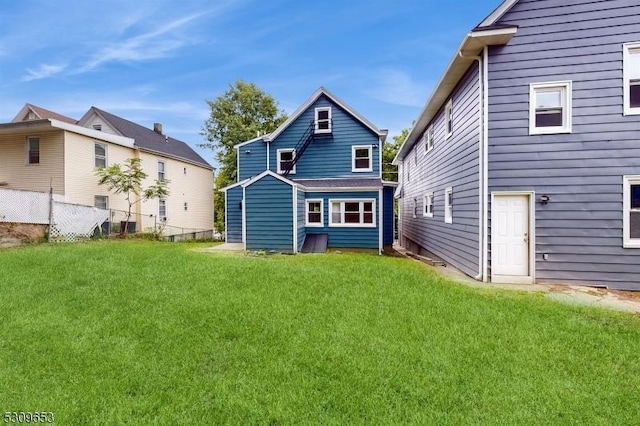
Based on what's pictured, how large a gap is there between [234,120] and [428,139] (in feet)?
77.2

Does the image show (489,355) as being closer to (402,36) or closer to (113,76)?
(402,36)

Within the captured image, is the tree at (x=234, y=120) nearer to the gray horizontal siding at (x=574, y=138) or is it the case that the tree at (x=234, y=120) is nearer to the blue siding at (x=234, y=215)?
the blue siding at (x=234, y=215)

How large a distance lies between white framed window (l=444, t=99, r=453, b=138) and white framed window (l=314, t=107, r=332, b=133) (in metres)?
6.93

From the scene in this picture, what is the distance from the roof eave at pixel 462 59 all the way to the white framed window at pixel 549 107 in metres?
1.43

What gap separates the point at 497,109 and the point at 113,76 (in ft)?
86.2

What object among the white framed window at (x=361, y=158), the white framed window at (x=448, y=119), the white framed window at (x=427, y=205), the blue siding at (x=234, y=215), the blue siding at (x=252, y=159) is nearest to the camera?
the white framed window at (x=448, y=119)

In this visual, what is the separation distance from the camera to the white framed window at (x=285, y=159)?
57.4 ft

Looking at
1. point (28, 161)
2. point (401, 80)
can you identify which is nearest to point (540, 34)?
point (401, 80)

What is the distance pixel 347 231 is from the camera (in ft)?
49.2

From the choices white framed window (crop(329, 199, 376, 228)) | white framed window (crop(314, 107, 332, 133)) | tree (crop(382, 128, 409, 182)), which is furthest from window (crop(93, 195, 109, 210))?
tree (crop(382, 128, 409, 182))

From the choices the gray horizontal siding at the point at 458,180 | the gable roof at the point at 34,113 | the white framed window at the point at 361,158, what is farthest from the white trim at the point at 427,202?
the gable roof at the point at 34,113

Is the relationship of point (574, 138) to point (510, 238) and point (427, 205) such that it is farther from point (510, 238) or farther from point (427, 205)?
point (427, 205)

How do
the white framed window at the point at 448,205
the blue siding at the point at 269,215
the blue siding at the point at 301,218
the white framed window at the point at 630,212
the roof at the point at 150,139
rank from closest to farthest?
1. the white framed window at the point at 630,212
2. the white framed window at the point at 448,205
3. the blue siding at the point at 269,215
4. the blue siding at the point at 301,218
5. the roof at the point at 150,139

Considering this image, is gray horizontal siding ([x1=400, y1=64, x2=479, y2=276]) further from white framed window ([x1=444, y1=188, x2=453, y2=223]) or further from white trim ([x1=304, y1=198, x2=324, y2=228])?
white trim ([x1=304, y1=198, x2=324, y2=228])
